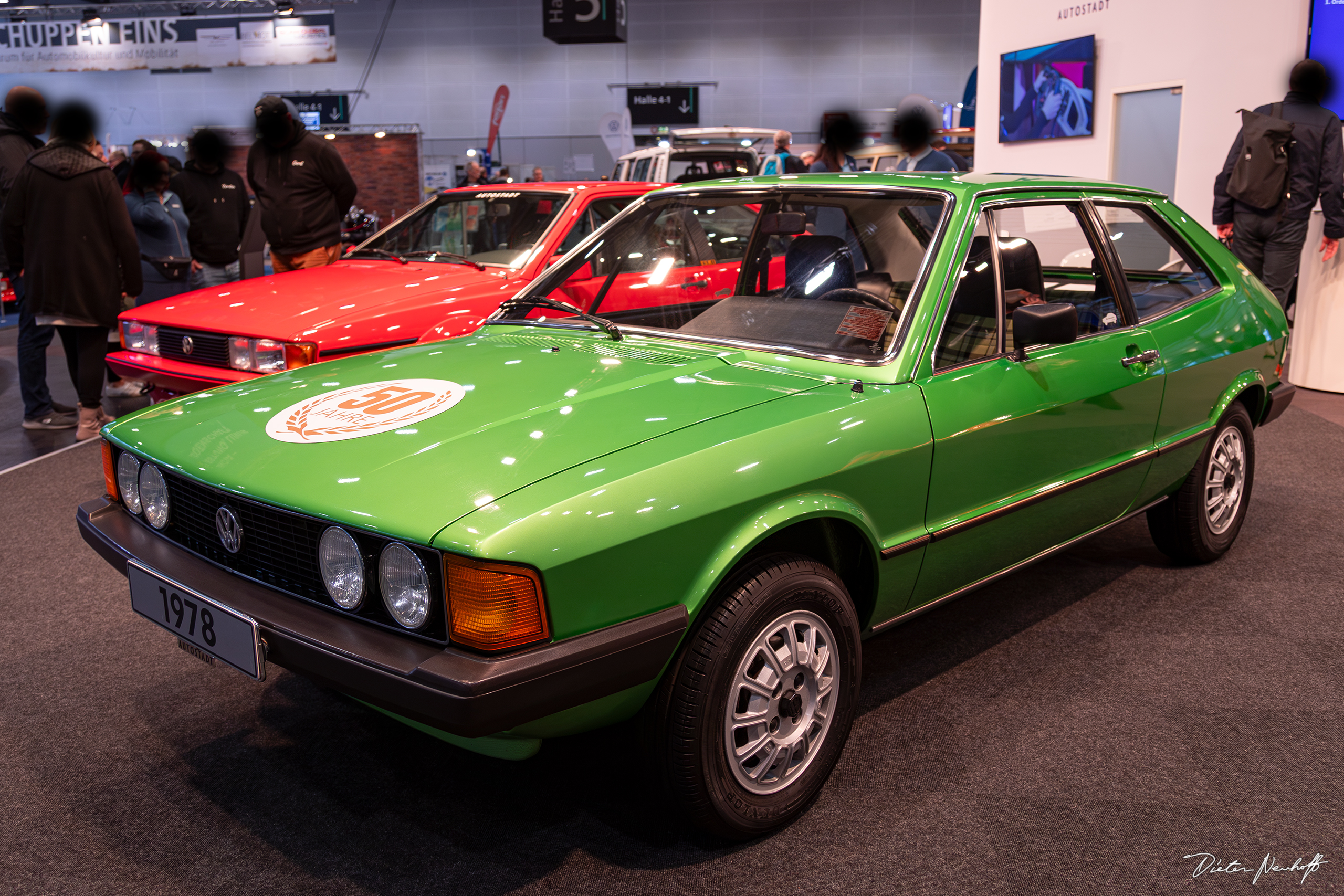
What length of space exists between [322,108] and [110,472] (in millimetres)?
23049

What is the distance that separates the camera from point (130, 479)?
7.57ft

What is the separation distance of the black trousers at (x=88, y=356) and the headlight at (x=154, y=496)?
3.74 meters

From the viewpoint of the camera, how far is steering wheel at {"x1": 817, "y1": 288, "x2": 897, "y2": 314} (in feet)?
Result: 8.14

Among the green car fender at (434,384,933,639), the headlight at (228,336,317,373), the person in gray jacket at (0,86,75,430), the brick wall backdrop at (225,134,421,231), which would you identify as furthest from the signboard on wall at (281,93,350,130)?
the green car fender at (434,384,933,639)

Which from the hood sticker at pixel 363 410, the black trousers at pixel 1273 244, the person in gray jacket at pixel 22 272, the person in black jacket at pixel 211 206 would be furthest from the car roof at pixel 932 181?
the person in black jacket at pixel 211 206

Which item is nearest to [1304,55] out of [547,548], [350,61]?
[547,548]

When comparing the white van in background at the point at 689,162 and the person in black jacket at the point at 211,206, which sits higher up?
the white van in background at the point at 689,162

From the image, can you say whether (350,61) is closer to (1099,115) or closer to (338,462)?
(1099,115)

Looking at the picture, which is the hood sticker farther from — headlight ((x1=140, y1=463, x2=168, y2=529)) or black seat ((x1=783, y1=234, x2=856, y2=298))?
black seat ((x1=783, y1=234, x2=856, y2=298))

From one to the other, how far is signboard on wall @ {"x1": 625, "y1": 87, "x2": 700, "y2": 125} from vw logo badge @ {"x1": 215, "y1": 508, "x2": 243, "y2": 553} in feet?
70.4

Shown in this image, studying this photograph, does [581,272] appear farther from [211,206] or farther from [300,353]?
[211,206]

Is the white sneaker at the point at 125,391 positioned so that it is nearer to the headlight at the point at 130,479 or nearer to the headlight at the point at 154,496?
the headlight at the point at 130,479

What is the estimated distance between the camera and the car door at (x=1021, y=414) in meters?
2.37

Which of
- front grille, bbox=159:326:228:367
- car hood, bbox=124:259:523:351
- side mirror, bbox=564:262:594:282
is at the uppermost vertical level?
side mirror, bbox=564:262:594:282
